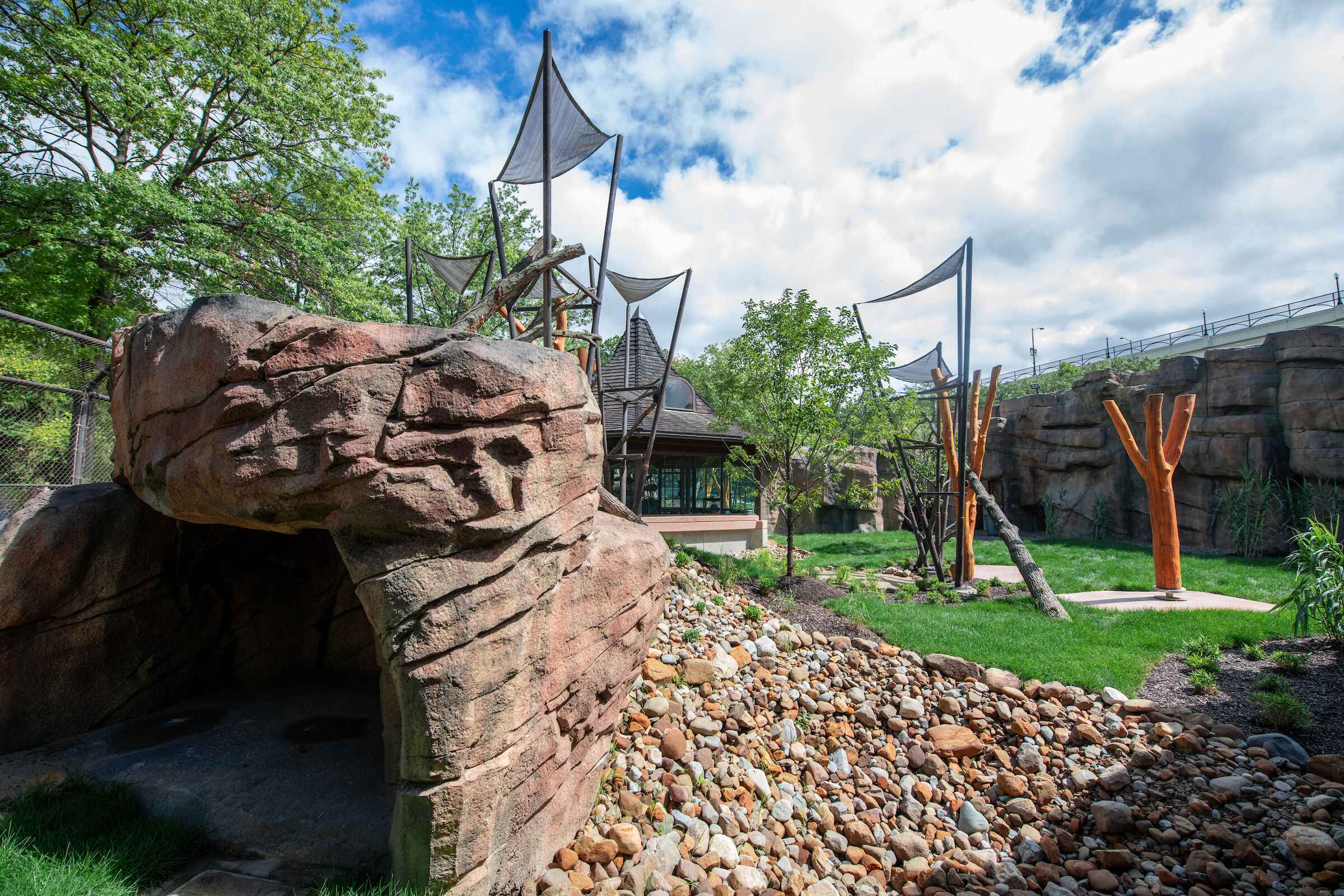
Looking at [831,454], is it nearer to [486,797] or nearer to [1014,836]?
[1014,836]

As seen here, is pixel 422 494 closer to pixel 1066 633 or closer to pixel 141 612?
pixel 141 612

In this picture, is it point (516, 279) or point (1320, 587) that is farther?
point (1320, 587)

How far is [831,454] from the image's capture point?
9305 millimetres

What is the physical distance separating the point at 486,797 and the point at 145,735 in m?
2.96

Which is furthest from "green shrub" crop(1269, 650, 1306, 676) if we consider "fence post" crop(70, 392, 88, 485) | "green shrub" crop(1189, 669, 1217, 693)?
"fence post" crop(70, 392, 88, 485)

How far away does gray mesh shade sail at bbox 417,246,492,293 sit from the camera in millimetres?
9328

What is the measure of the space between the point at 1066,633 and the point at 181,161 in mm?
19055

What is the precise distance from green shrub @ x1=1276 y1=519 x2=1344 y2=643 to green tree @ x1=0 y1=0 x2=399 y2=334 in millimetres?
15830

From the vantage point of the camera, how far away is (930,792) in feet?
15.8

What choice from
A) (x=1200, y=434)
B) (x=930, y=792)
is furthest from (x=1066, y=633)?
(x=1200, y=434)

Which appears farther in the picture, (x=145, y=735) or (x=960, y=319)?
(x=960, y=319)

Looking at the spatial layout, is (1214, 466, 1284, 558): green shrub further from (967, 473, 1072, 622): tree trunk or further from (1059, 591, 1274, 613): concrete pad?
(967, 473, 1072, 622): tree trunk

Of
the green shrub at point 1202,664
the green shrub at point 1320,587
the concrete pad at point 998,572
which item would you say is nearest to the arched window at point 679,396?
the concrete pad at point 998,572

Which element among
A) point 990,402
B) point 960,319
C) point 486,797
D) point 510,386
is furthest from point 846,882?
point 990,402
